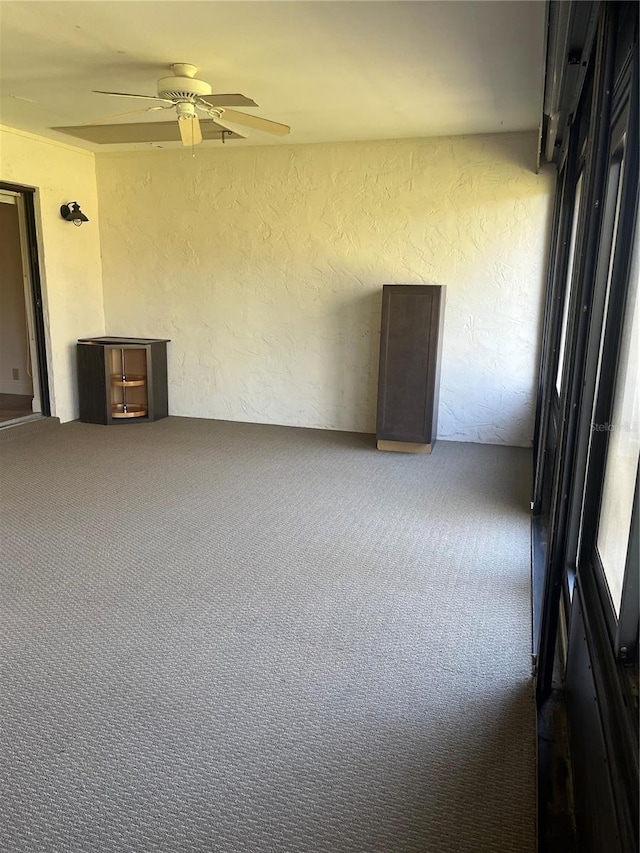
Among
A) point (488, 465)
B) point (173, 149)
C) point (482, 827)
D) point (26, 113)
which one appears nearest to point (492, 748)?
point (482, 827)

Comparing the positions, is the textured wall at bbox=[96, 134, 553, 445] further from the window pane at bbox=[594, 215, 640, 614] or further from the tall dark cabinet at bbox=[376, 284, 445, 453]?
the window pane at bbox=[594, 215, 640, 614]

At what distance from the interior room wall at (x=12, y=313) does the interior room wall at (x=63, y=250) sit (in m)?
0.85

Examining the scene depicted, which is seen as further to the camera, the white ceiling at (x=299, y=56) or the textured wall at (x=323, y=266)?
the textured wall at (x=323, y=266)

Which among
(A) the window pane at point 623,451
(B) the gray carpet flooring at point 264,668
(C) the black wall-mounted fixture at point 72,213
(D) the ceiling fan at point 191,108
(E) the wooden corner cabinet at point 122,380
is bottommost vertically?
(B) the gray carpet flooring at point 264,668

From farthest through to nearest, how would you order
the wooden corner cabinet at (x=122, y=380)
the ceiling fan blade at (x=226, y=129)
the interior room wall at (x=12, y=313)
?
the interior room wall at (x=12, y=313)
the wooden corner cabinet at (x=122, y=380)
the ceiling fan blade at (x=226, y=129)

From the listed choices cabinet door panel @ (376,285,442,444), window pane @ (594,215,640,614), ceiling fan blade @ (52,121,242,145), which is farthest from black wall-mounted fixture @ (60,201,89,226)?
window pane @ (594,215,640,614)

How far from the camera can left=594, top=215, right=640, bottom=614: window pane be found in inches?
64.3

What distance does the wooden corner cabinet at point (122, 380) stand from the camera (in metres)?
5.96

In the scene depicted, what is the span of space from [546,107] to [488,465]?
2633 millimetres

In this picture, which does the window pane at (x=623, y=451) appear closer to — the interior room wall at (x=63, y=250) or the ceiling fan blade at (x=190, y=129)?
the ceiling fan blade at (x=190, y=129)

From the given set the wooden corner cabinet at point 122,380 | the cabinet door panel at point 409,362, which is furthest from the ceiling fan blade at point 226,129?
the wooden corner cabinet at point 122,380

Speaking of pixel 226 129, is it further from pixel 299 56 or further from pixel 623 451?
pixel 623 451

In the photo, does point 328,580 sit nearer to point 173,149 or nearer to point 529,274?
point 529,274

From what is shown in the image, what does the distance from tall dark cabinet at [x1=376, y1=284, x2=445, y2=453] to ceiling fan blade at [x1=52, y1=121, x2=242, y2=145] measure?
1.84 metres
